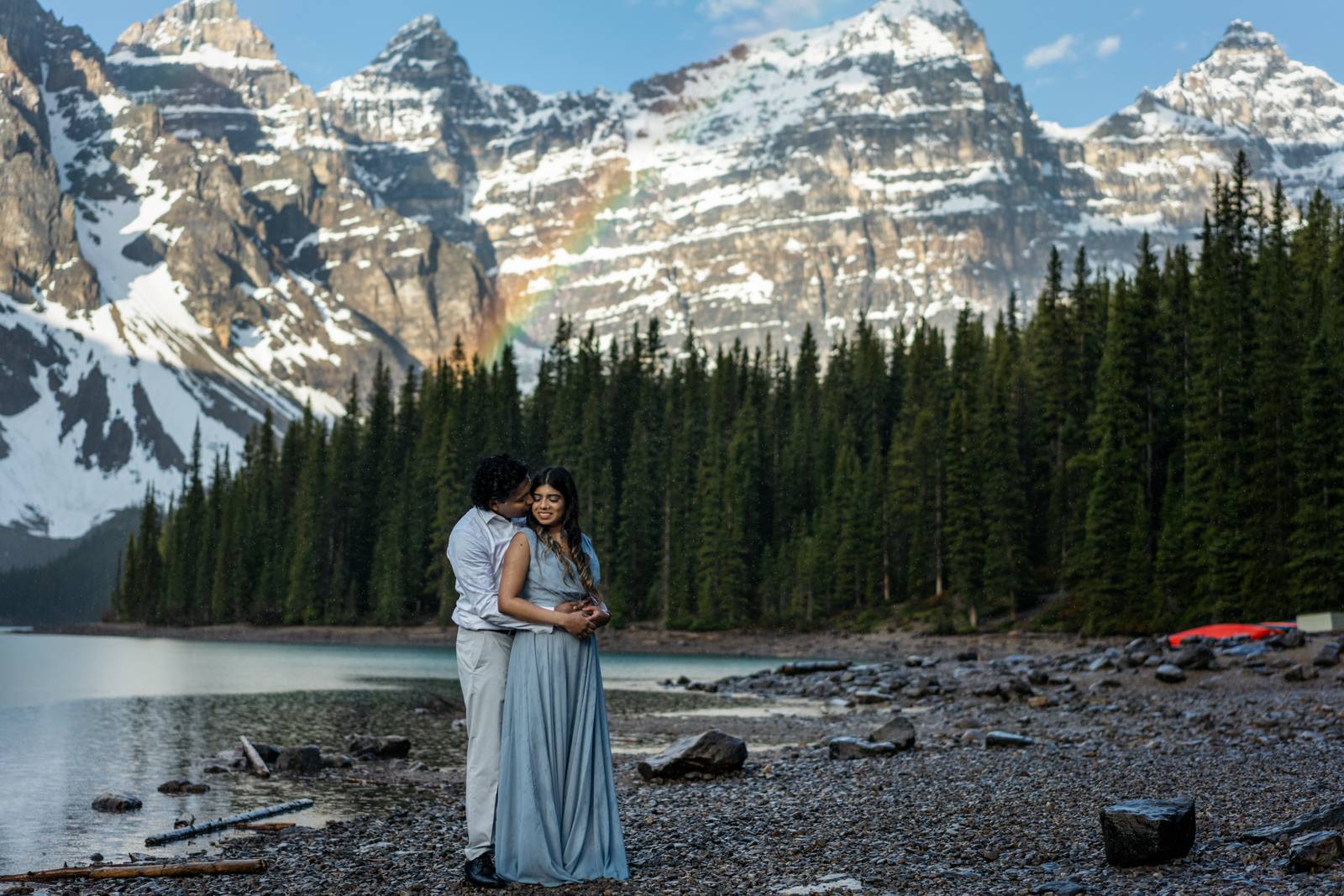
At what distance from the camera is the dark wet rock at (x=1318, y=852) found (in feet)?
27.1

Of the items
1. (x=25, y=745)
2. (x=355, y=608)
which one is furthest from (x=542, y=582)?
(x=355, y=608)

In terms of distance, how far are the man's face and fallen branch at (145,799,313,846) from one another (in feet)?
23.6

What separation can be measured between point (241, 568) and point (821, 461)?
191 ft

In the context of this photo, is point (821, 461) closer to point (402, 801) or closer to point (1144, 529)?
point (1144, 529)

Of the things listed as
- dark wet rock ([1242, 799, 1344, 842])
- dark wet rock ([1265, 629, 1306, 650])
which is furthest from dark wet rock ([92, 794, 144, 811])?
dark wet rock ([1265, 629, 1306, 650])

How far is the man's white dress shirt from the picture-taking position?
922cm

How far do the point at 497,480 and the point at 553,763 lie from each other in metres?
2.28

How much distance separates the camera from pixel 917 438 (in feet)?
255

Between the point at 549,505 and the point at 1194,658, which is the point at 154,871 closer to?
the point at 549,505

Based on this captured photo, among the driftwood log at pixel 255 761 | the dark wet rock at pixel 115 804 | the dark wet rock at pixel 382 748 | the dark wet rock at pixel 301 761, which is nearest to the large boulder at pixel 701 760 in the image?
the dark wet rock at pixel 301 761

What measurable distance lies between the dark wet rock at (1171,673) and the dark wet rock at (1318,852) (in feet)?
66.4

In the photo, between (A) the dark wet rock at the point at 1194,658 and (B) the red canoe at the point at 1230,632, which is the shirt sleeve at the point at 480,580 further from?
(B) the red canoe at the point at 1230,632

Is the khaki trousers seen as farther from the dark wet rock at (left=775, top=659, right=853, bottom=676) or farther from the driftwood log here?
the dark wet rock at (left=775, top=659, right=853, bottom=676)

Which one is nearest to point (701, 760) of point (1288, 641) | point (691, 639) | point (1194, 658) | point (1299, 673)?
point (1299, 673)
